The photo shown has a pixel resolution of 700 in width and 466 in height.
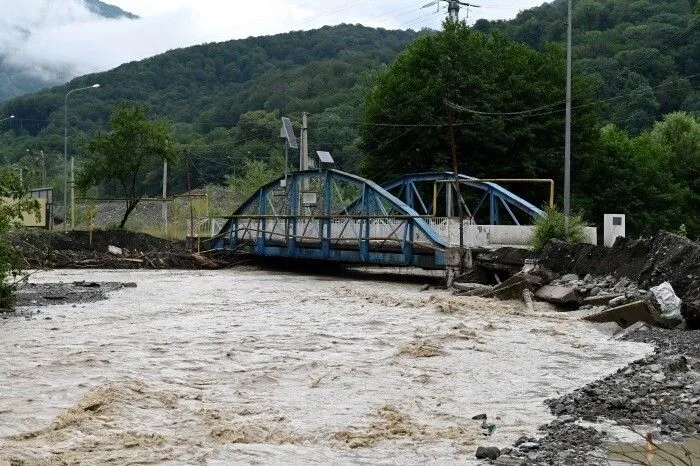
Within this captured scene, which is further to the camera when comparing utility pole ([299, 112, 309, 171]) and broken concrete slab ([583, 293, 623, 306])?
utility pole ([299, 112, 309, 171])

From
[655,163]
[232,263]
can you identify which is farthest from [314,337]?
[655,163]

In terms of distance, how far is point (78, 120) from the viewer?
113 m

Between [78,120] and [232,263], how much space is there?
237 feet

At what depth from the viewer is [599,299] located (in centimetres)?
2103

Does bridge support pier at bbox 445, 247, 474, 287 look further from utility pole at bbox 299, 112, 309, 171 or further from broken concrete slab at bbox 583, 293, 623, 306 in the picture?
utility pole at bbox 299, 112, 309, 171

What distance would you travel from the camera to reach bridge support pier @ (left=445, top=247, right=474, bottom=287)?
31.0m

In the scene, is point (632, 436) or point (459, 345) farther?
point (459, 345)

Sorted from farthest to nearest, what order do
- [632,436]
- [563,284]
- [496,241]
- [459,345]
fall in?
[496,241], [563,284], [459,345], [632,436]

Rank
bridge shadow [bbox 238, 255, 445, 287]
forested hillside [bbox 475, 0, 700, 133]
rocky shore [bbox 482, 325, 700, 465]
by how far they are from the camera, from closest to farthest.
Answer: rocky shore [bbox 482, 325, 700, 465] < bridge shadow [bbox 238, 255, 445, 287] < forested hillside [bbox 475, 0, 700, 133]

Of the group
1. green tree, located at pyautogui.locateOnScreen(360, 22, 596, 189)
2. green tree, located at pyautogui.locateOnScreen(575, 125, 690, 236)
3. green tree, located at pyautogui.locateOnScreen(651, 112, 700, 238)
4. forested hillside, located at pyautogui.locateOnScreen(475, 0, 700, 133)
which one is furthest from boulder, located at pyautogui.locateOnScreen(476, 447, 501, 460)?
forested hillside, located at pyautogui.locateOnScreen(475, 0, 700, 133)

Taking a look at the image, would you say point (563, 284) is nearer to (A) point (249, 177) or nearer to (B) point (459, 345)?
(B) point (459, 345)

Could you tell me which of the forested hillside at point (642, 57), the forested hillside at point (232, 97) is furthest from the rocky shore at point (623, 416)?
the forested hillside at point (232, 97)

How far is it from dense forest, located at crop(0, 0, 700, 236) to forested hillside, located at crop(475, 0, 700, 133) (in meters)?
0.16

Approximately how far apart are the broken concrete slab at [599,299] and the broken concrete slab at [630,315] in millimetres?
1631
